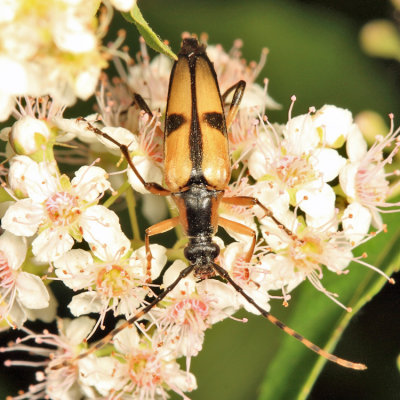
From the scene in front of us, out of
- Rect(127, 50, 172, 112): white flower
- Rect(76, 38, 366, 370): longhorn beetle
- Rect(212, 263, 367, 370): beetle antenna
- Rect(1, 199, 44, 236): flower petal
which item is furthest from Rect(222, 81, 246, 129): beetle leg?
Rect(1, 199, 44, 236): flower petal

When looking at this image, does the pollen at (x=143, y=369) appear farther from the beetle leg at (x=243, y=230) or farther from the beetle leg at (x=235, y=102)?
the beetle leg at (x=235, y=102)

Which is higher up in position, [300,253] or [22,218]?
[300,253]

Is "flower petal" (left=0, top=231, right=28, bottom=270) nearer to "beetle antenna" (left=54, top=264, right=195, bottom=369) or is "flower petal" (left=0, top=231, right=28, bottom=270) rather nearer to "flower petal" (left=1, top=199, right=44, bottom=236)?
"flower petal" (left=1, top=199, right=44, bottom=236)

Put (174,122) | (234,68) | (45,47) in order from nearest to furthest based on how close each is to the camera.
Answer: (45,47) < (174,122) < (234,68)

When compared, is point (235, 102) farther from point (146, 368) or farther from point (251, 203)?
point (146, 368)

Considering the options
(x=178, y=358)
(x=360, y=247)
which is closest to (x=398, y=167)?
(x=360, y=247)

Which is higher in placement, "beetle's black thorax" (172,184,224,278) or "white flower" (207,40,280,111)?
"white flower" (207,40,280,111)

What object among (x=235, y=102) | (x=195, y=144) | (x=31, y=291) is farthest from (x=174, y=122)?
(x=31, y=291)

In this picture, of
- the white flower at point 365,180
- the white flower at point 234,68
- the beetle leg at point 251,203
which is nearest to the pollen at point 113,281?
the beetle leg at point 251,203
